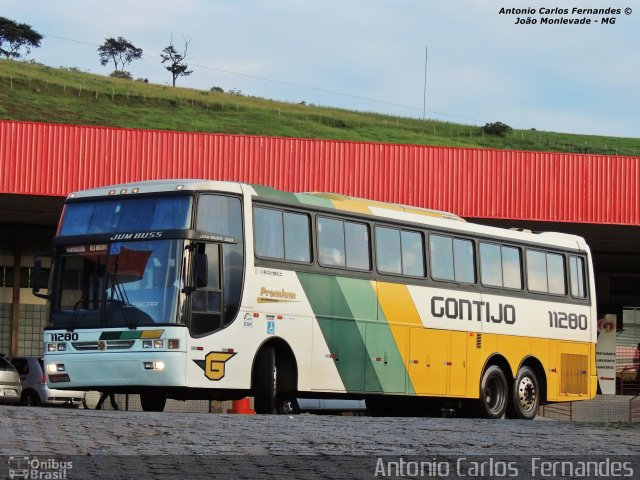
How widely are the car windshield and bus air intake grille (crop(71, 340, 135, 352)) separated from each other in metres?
0.23

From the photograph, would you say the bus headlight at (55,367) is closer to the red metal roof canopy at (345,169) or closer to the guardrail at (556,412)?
the red metal roof canopy at (345,169)

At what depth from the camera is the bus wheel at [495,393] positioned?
2353 cm

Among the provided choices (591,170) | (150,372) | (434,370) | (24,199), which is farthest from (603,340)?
(150,372)

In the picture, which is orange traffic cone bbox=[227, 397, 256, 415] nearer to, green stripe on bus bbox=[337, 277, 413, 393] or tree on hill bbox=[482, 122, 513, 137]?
green stripe on bus bbox=[337, 277, 413, 393]

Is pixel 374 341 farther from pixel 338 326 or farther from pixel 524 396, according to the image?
pixel 524 396

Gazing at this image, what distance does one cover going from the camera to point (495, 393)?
78.3ft

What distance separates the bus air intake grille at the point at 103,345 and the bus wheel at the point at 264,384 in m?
1.88

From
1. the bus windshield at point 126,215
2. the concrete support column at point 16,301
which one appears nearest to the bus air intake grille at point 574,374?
the bus windshield at point 126,215

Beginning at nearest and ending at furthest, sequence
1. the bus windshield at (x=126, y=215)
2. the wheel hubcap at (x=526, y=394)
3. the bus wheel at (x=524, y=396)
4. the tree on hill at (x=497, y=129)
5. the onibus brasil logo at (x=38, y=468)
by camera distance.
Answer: the onibus brasil logo at (x=38, y=468), the bus windshield at (x=126, y=215), the bus wheel at (x=524, y=396), the wheel hubcap at (x=526, y=394), the tree on hill at (x=497, y=129)

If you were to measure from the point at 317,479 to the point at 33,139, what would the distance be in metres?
26.7

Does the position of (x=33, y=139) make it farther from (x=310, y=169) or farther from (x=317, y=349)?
(x=317, y=349)

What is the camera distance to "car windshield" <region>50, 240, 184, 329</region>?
18.1 m

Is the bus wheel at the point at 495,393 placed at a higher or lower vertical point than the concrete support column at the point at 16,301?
lower

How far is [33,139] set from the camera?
34.4 meters
